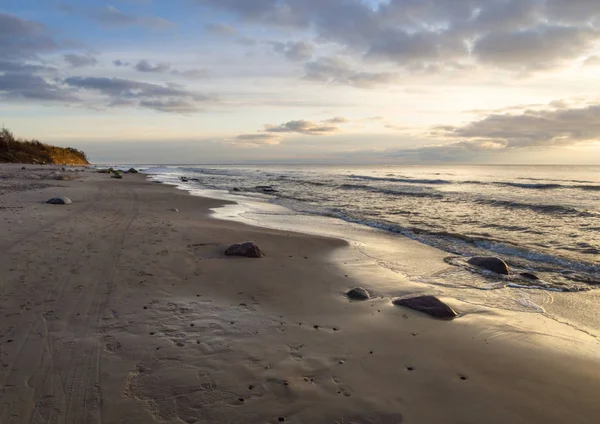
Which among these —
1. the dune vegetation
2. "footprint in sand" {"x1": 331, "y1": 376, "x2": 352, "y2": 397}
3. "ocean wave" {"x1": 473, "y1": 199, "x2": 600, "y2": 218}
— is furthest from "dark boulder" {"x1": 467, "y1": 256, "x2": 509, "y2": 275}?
the dune vegetation

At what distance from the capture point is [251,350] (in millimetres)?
3809

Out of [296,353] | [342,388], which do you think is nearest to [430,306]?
[296,353]

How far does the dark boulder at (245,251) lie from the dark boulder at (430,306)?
3.28m

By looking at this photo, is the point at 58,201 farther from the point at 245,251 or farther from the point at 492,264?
the point at 492,264

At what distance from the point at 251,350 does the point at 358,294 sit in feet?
7.78

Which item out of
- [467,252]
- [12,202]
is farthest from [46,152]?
[467,252]

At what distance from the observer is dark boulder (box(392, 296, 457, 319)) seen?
5.03 m

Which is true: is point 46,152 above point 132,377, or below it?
above

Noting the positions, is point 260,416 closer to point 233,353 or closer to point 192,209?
point 233,353

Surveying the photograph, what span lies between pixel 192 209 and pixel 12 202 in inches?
221

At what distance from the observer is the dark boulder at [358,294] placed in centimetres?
569

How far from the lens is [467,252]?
361 inches

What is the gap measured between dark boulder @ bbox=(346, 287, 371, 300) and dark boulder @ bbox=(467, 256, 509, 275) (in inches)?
124

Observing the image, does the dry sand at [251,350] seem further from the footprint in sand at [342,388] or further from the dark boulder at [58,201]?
the dark boulder at [58,201]
